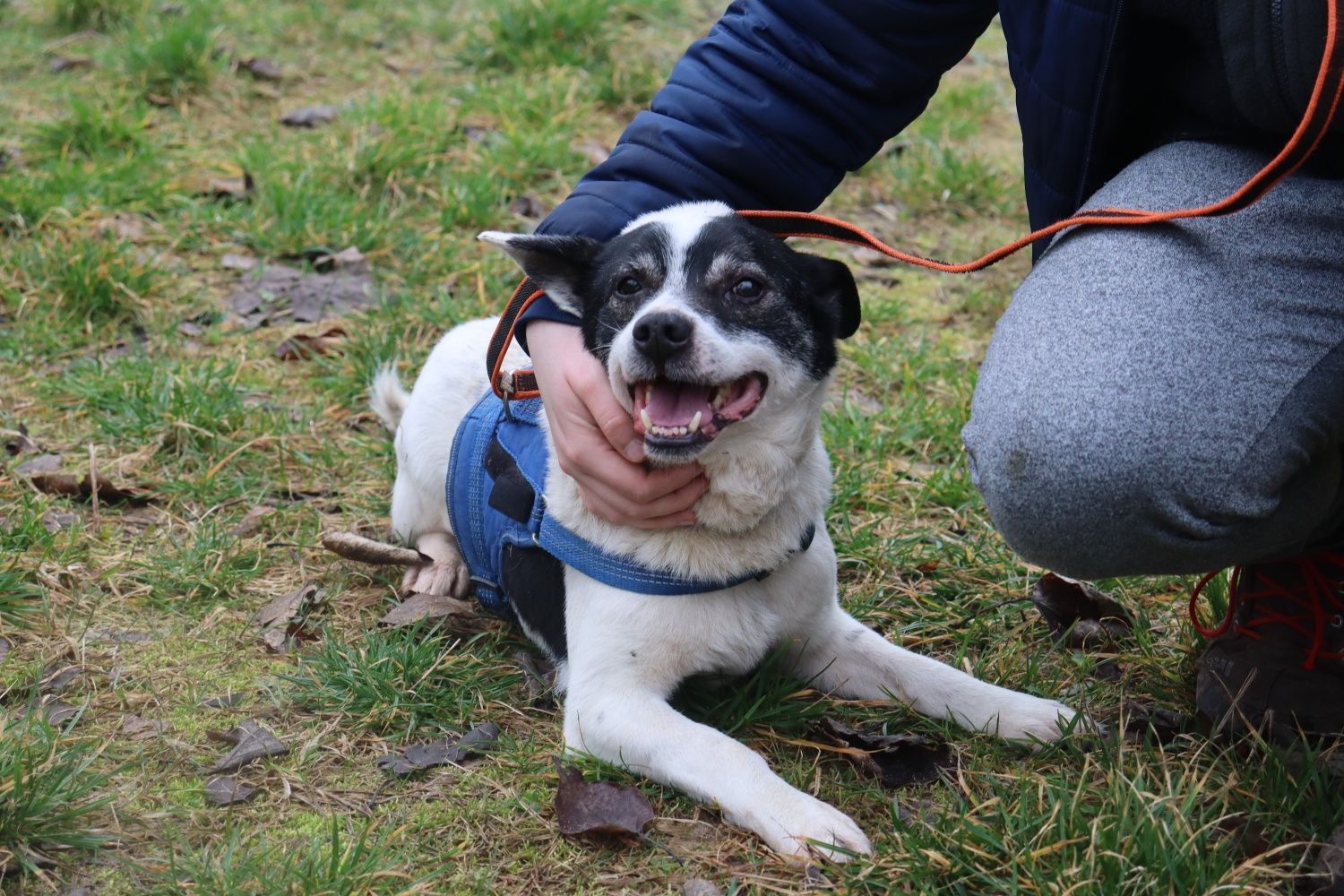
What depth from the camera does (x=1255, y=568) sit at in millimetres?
2312

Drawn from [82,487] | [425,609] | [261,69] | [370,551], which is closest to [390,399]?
[370,551]

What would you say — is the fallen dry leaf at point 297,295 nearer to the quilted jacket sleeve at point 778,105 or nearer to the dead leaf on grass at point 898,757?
the quilted jacket sleeve at point 778,105

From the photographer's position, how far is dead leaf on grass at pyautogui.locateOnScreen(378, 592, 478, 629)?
8.98 ft

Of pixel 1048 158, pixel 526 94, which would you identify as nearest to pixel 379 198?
pixel 526 94

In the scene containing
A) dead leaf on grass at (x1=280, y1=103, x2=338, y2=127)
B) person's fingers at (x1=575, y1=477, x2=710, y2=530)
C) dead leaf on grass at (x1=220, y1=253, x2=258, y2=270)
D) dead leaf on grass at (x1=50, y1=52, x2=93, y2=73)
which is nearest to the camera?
person's fingers at (x1=575, y1=477, x2=710, y2=530)

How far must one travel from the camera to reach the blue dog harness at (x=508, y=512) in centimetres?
236

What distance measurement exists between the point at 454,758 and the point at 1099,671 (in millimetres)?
1265

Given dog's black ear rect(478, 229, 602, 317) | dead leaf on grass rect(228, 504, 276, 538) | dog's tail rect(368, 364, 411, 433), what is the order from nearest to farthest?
dog's black ear rect(478, 229, 602, 317), dead leaf on grass rect(228, 504, 276, 538), dog's tail rect(368, 364, 411, 433)

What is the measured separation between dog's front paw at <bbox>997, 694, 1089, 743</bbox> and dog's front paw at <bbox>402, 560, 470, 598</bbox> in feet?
4.20

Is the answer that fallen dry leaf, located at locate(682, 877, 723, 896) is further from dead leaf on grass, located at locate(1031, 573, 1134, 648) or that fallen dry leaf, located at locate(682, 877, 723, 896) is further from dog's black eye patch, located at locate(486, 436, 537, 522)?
dead leaf on grass, located at locate(1031, 573, 1134, 648)

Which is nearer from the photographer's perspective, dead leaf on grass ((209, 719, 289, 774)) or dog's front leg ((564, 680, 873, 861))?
dog's front leg ((564, 680, 873, 861))

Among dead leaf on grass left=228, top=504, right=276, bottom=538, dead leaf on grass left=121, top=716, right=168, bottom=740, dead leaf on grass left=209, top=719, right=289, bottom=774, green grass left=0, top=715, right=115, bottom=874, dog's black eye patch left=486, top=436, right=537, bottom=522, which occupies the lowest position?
dead leaf on grass left=228, top=504, right=276, bottom=538

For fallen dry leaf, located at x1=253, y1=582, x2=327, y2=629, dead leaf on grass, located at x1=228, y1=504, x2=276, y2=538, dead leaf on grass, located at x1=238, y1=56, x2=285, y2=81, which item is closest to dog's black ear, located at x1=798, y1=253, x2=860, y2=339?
fallen dry leaf, located at x1=253, y1=582, x2=327, y2=629

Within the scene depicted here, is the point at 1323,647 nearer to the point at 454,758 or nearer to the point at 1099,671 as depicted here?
the point at 1099,671
